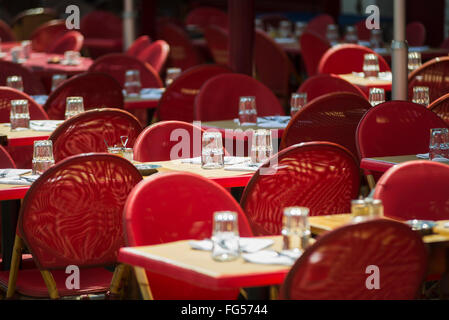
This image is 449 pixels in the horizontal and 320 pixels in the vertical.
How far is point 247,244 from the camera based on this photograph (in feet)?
10.1

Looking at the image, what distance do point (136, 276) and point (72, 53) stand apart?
6649 mm

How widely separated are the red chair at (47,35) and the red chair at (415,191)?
867 centimetres

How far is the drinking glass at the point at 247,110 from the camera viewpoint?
5.72m

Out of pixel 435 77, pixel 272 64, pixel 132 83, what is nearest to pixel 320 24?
pixel 272 64

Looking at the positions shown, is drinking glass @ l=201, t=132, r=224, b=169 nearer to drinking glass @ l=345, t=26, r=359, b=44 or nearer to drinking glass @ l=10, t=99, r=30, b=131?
drinking glass @ l=10, t=99, r=30, b=131

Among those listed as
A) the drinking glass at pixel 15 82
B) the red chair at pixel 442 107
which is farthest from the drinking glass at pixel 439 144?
the drinking glass at pixel 15 82

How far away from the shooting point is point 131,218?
329cm

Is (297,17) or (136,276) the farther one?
(297,17)

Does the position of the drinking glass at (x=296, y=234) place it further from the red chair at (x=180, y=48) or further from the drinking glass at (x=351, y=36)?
the red chair at (x=180, y=48)

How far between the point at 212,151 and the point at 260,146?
8.4 inches

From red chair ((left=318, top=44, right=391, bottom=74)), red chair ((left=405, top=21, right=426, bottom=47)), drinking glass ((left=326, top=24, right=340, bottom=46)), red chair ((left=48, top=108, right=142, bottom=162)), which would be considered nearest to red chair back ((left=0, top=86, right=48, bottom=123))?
red chair ((left=48, top=108, right=142, bottom=162))

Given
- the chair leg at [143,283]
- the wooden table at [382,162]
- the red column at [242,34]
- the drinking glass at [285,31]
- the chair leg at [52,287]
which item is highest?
the red column at [242,34]
